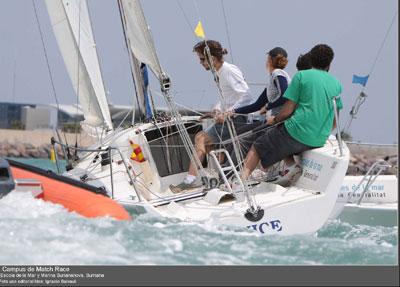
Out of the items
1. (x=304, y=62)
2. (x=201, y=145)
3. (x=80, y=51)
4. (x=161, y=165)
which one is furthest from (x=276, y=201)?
(x=80, y=51)

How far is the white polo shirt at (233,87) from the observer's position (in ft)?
25.3

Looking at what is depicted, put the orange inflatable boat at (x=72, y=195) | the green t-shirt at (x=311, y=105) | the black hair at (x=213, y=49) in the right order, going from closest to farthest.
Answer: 1. the orange inflatable boat at (x=72, y=195)
2. the green t-shirt at (x=311, y=105)
3. the black hair at (x=213, y=49)

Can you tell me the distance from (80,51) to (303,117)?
4911 mm

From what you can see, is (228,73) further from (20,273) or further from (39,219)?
(20,273)

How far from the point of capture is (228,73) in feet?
25.3

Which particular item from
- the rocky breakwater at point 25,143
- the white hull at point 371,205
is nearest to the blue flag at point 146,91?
the white hull at point 371,205

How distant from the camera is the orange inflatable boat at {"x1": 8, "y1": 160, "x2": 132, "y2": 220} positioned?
5930 millimetres

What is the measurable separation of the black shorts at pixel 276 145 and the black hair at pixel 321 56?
65cm

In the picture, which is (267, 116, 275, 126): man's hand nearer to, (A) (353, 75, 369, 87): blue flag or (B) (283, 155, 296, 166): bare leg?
(B) (283, 155, 296, 166): bare leg

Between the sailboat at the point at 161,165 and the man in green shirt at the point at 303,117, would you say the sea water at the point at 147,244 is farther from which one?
the man in green shirt at the point at 303,117

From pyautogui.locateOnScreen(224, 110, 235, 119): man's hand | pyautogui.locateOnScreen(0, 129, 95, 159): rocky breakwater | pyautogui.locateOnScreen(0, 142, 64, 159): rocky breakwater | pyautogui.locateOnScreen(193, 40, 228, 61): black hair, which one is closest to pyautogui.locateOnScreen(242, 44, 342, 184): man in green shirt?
pyautogui.locateOnScreen(224, 110, 235, 119): man's hand

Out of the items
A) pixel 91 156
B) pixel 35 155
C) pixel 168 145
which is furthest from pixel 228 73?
pixel 35 155

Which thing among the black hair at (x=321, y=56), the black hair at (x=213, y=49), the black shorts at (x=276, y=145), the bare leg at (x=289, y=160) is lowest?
the bare leg at (x=289, y=160)

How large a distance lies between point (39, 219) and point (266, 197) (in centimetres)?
220
